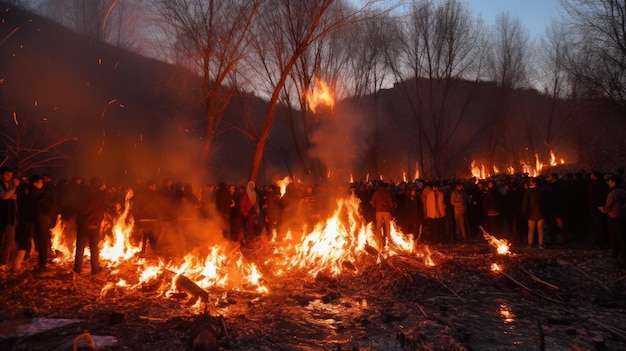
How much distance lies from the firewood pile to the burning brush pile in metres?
0.02

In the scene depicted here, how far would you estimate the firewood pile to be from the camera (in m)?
5.21

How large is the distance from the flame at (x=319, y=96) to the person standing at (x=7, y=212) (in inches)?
560

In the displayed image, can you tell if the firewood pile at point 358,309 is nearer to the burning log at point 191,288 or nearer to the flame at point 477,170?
the burning log at point 191,288

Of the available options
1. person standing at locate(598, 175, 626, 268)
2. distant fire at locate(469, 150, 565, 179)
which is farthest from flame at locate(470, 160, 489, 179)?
person standing at locate(598, 175, 626, 268)

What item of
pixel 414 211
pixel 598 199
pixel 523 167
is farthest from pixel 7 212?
pixel 523 167

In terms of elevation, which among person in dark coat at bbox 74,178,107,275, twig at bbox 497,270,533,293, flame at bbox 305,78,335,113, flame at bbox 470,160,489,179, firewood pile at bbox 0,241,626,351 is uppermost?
flame at bbox 305,78,335,113

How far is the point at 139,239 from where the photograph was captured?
11.3 meters

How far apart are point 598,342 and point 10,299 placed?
8.26 m

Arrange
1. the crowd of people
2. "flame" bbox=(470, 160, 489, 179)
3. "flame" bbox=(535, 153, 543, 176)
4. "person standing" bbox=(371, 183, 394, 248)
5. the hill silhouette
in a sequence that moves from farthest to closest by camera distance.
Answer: "flame" bbox=(470, 160, 489, 179)
"flame" bbox=(535, 153, 543, 176)
the hill silhouette
"person standing" bbox=(371, 183, 394, 248)
the crowd of people

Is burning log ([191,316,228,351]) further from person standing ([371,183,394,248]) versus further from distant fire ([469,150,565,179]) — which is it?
distant fire ([469,150,565,179])

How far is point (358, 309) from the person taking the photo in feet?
22.7

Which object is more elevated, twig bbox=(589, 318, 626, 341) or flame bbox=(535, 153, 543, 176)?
flame bbox=(535, 153, 543, 176)

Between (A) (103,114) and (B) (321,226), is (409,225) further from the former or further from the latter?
(A) (103,114)

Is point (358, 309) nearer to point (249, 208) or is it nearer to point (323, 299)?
point (323, 299)
